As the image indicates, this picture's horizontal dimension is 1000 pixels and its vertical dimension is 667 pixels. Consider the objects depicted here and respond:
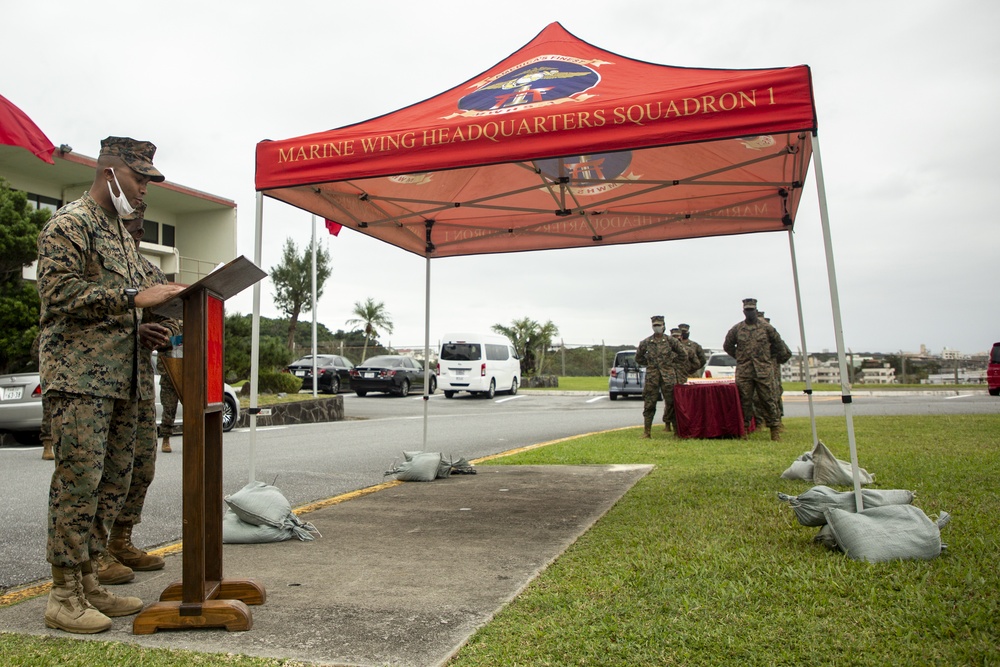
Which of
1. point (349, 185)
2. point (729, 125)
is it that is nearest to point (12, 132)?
point (349, 185)

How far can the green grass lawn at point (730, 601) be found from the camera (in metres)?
2.63

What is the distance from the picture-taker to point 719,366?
21969 mm

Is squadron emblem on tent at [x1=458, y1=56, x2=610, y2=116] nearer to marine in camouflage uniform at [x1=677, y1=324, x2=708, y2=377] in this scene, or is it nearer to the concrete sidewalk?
the concrete sidewalk

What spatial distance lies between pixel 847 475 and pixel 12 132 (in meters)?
7.74

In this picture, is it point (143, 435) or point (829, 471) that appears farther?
point (829, 471)

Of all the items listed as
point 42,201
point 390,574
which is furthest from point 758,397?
point 42,201

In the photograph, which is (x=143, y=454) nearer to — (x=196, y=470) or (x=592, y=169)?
(x=196, y=470)

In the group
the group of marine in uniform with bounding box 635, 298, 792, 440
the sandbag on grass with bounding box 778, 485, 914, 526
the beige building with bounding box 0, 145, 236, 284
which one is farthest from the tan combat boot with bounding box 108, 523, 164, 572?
the beige building with bounding box 0, 145, 236, 284

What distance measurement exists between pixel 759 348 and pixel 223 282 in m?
8.86

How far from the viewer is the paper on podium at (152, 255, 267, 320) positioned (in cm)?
294

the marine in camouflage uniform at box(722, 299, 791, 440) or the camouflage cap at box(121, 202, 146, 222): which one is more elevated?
the camouflage cap at box(121, 202, 146, 222)

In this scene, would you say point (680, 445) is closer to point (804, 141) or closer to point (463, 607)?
point (804, 141)

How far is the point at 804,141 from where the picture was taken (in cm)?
541

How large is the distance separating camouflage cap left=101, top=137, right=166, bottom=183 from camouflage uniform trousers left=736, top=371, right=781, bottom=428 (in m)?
8.93
